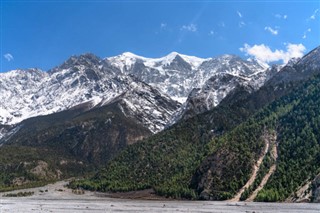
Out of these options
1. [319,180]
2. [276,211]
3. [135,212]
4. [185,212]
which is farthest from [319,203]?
[135,212]

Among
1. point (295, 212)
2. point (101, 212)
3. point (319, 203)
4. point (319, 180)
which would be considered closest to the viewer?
point (295, 212)

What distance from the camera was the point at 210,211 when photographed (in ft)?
514

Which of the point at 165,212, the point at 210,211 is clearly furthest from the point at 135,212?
the point at 210,211

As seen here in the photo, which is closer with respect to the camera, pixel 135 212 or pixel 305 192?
pixel 135 212

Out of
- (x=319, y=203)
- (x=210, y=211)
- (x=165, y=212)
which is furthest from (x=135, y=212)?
(x=319, y=203)

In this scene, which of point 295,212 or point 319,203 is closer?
point 295,212

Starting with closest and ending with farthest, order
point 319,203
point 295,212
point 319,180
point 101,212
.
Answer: point 295,212, point 101,212, point 319,203, point 319,180

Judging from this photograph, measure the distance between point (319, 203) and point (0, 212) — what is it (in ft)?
373

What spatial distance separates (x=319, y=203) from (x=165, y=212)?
6475cm

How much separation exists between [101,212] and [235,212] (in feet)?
139

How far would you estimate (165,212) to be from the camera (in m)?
153

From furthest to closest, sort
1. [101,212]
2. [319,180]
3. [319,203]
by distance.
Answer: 1. [319,180]
2. [319,203]
3. [101,212]

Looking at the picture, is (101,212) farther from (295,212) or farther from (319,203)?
(319,203)

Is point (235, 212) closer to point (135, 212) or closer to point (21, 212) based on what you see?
point (135, 212)
